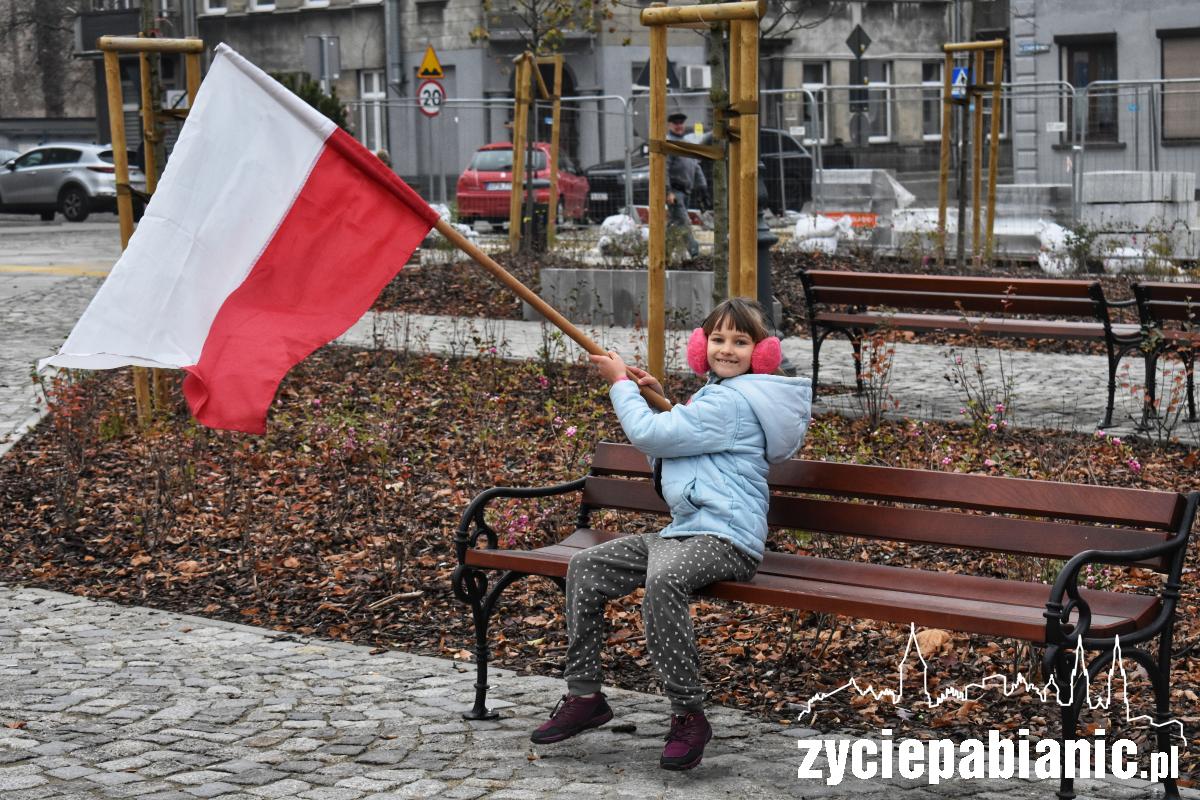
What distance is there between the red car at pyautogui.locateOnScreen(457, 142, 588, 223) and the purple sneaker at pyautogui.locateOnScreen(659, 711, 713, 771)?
631 inches

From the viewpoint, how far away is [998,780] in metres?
5.04

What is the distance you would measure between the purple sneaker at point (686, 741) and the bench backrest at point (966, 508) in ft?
2.73

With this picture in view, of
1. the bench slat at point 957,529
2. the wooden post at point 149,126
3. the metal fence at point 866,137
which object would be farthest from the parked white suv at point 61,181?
the bench slat at point 957,529

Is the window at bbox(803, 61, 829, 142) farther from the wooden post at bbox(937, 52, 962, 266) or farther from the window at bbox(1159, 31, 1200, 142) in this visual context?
the wooden post at bbox(937, 52, 962, 266)

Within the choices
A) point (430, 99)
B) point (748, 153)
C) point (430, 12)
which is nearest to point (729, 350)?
point (748, 153)

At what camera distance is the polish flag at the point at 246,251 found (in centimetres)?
519

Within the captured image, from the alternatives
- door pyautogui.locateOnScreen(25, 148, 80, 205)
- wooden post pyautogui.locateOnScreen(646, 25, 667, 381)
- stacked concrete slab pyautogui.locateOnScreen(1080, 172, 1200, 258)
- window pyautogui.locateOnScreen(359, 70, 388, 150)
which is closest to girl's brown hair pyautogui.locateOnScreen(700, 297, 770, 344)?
wooden post pyautogui.locateOnScreen(646, 25, 667, 381)

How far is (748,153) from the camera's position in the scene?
27.1ft

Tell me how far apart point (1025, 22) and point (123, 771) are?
3458 centimetres

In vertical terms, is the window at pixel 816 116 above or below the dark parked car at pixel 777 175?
above

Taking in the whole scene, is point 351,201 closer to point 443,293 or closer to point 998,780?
point 998,780

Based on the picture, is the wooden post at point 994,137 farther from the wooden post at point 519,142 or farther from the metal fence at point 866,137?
the wooden post at point 519,142

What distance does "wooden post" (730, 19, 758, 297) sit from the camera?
823cm

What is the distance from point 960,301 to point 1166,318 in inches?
50.9
